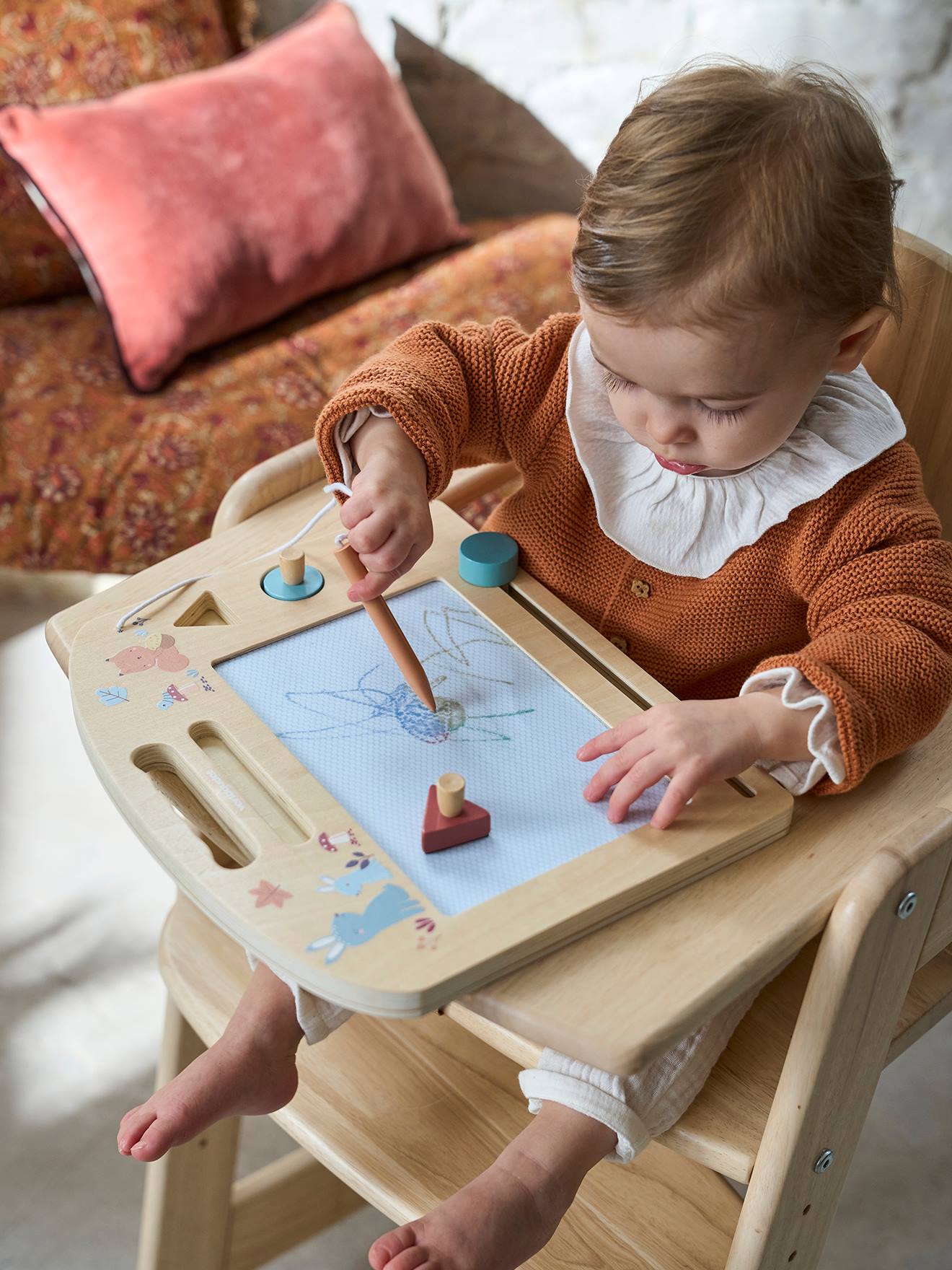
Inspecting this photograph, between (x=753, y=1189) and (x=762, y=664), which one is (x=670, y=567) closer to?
(x=762, y=664)

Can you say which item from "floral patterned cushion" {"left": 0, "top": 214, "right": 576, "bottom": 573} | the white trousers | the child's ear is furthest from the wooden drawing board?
"floral patterned cushion" {"left": 0, "top": 214, "right": 576, "bottom": 573}

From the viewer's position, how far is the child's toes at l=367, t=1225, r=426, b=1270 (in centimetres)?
70

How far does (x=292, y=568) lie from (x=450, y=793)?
230 mm

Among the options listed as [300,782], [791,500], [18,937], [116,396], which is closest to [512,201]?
[116,396]

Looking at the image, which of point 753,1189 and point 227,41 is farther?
point 227,41

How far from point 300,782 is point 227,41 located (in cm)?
178

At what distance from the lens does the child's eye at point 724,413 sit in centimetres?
72

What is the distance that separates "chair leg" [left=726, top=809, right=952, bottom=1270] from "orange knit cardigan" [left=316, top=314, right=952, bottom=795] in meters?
0.08

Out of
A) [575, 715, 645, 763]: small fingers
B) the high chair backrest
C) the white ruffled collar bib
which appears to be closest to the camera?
[575, 715, 645, 763]: small fingers

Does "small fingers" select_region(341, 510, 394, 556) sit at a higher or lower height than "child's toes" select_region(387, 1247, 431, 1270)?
higher

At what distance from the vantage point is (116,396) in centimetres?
170

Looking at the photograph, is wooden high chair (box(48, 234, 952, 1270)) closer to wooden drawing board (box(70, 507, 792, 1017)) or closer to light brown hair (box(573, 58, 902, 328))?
wooden drawing board (box(70, 507, 792, 1017))

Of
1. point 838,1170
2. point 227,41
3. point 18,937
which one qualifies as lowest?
point 18,937

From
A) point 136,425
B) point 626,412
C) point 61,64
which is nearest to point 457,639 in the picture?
point 626,412
